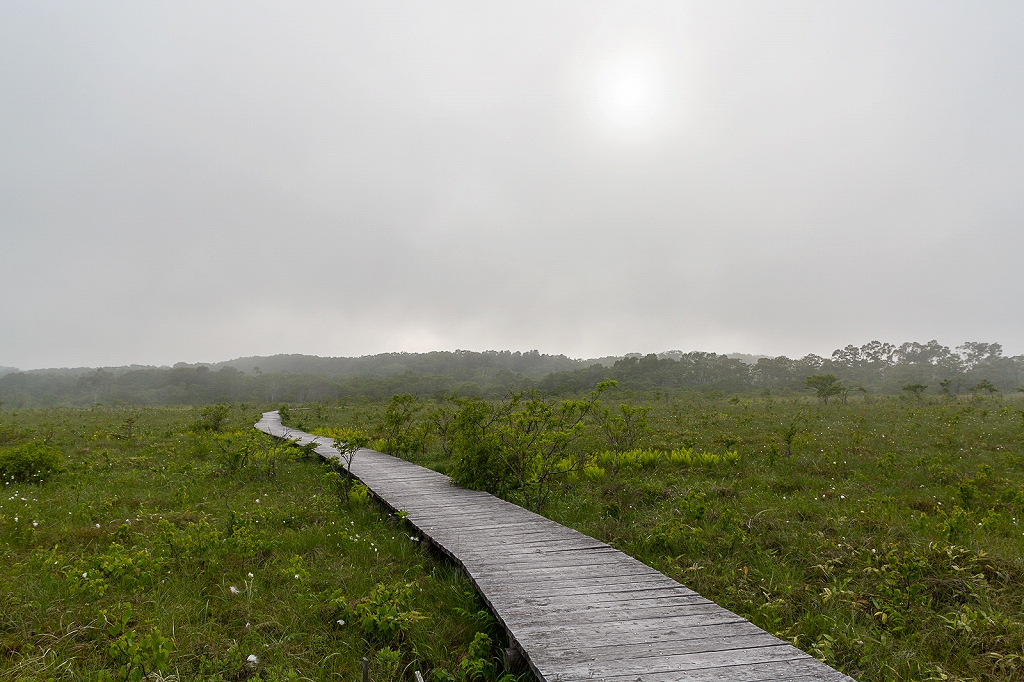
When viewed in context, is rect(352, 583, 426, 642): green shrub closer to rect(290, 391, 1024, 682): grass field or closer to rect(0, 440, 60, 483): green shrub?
rect(290, 391, 1024, 682): grass field

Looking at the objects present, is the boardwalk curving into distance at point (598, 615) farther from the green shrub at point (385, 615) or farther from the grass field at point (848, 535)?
the grass field at point (848, 535)

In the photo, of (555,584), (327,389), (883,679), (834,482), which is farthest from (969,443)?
(327,389)

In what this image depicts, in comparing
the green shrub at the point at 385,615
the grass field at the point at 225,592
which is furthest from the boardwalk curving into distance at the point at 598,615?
the green shrub at the point at 385,615

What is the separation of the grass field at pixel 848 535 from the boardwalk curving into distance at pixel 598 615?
0.86 meters

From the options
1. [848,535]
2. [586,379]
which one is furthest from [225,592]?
[586,379]

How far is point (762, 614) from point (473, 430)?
5.74 metres

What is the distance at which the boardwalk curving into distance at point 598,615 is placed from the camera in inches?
135

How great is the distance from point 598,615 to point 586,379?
69.1m

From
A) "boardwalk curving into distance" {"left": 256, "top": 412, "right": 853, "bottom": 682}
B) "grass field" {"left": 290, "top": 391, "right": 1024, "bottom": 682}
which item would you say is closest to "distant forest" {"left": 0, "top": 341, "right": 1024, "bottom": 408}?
"grass field" {"left": 290, "top": 391, "right": 1024, "bottom": 682}

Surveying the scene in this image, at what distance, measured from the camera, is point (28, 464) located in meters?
10.2

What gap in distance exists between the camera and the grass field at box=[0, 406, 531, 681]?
390cm

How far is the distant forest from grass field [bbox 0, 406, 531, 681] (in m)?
53.4

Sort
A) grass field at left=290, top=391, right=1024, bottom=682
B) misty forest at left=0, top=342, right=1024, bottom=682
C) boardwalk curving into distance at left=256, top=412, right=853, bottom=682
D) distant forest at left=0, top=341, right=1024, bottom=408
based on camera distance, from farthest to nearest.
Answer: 1. distant forest at left=0, top=341, right=1024, bottom=408
2. grass field at left=290, top=391, right=1024, bottom=682
3. misty forest at left=0, top=342, right=1024, bottom=682
4. boardwalk curving into distance at left=256, top=412, right=853, bottom=682

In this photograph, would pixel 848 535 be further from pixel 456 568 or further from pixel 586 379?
pixel 586 379
